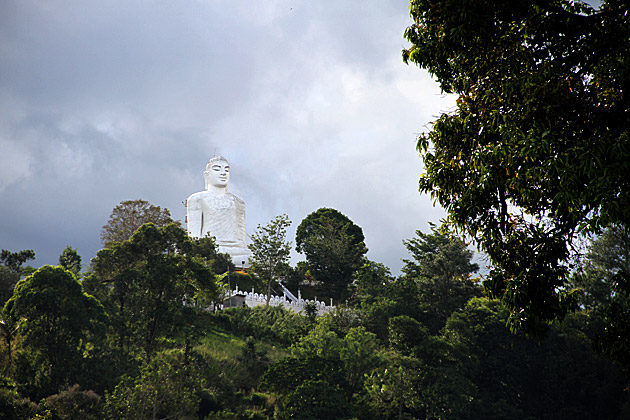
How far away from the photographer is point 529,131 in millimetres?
6031

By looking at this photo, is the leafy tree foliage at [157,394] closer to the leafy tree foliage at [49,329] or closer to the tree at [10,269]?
the leafy tree foliage at [49,329]

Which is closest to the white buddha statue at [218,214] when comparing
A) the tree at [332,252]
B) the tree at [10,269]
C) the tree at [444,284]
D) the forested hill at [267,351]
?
the tree at [332,252]

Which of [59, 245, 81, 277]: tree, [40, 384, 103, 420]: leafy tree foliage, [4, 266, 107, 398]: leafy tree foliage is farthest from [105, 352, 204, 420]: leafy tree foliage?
[59, 245, 81, 277]: tree

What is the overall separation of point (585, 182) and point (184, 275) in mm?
14416

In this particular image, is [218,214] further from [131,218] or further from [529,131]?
[529,131]

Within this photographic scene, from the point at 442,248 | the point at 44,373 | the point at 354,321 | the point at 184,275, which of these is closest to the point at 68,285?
the point at 44,373

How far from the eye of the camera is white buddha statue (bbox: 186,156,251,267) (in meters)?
36.7

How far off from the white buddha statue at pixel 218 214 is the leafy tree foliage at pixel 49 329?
20.2 m

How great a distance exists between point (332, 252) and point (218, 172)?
9869mm

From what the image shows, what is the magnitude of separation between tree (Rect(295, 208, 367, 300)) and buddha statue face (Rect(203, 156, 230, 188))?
6.11 metres

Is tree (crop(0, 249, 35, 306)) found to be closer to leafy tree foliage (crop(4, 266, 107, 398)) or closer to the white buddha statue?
leafy tree foliage (crop(4, 266, 107, 398))

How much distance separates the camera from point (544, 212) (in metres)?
6.84

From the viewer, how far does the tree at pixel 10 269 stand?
18.7 meters

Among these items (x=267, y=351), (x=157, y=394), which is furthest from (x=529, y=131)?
(x=267, y=351)
